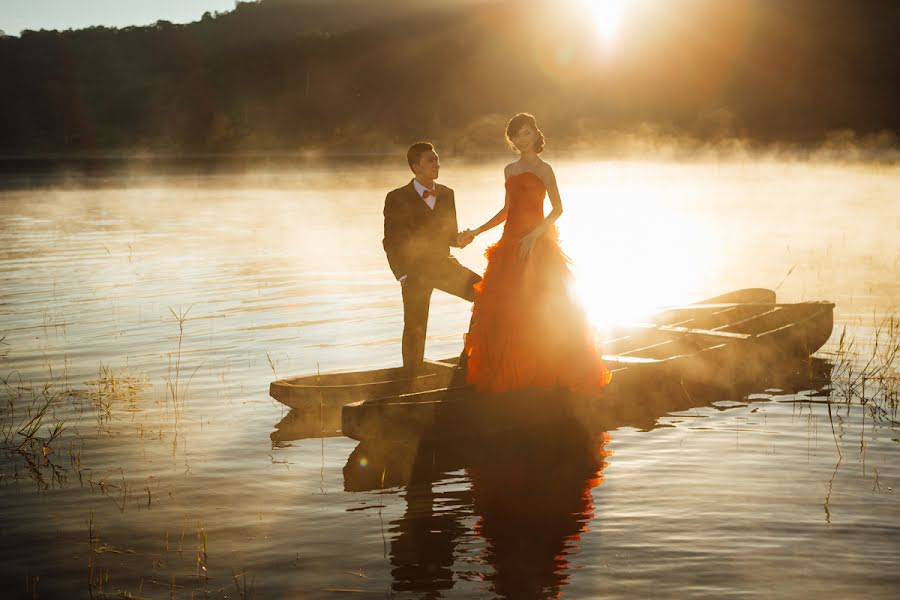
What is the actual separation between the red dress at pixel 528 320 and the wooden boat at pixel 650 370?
0.69 feet

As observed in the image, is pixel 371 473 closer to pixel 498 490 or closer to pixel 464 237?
pixel 498 490

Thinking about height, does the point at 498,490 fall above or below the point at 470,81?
below

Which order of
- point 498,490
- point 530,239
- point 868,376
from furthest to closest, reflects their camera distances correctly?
point 868,376, point 530,239, point 498,490

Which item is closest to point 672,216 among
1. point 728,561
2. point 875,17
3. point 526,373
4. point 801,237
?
point 801,237

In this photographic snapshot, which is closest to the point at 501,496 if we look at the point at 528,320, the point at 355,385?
the point at 528,320

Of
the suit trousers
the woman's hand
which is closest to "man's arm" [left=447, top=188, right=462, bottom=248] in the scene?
the suit trousers

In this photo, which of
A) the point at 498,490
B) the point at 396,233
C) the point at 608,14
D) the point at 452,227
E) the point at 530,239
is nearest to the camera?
the point at 498,490

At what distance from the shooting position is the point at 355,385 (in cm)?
941

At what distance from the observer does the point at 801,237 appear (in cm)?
2611

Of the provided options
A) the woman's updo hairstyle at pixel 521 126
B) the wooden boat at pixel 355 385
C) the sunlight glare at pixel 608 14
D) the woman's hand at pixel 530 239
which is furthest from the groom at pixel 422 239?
the sunlight glare at pixel 608 14

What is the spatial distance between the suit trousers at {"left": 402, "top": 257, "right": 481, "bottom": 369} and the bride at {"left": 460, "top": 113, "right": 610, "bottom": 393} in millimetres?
539

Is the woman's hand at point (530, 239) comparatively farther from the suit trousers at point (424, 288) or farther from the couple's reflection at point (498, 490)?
the couple's reflection at point (498, 490)

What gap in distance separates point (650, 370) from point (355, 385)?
3114 mm

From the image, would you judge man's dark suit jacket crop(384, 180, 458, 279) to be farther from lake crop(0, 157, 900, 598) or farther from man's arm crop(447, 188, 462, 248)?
lake crop(0, 157, 900, 598)
